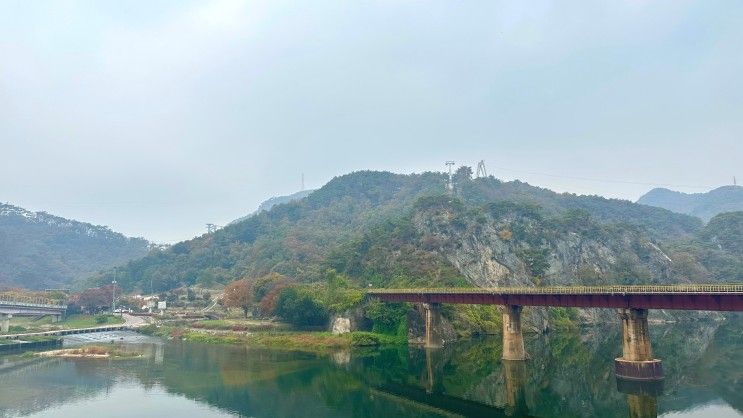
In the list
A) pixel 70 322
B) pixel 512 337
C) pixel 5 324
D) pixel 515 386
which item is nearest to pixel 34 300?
pixel 70 322

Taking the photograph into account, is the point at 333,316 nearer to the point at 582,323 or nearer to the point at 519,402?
the point at 519,402

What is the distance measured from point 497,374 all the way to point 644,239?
135 meters

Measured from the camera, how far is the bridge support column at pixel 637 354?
2293 inches

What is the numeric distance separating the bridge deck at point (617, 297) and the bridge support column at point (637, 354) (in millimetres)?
1468

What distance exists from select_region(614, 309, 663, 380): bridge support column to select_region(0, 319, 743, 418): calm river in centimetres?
178

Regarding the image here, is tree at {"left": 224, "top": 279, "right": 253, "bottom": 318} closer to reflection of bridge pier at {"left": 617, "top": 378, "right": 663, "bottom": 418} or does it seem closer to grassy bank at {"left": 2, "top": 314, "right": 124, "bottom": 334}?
grassy bank at {"left": 2, "top": 314, "right": 124, "bottom": 334}

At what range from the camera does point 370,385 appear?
6041 cm

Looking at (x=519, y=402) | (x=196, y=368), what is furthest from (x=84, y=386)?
(x=519, y=402)

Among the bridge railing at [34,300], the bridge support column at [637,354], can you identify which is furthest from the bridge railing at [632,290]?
the bridge railing at [34,300]

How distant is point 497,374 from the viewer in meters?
64.6

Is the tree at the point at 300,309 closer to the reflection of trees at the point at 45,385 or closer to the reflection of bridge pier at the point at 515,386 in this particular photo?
the reflection of trees at the point at 45,385

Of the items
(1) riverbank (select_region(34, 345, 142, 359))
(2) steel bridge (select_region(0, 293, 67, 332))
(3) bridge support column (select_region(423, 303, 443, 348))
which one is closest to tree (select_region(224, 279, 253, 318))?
(1) riverbank (select_region(34, 345, 142, 359))

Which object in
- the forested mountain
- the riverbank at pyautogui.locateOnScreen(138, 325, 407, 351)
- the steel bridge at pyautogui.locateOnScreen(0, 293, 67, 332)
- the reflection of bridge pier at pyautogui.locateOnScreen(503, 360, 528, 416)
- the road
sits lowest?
the reflection of bridge pier at pyautogui.locateOnScreen(503, 360, 528, 416)

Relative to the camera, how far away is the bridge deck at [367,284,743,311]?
52531 millimetres
